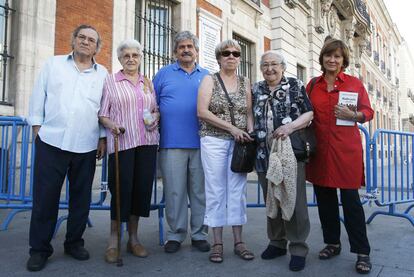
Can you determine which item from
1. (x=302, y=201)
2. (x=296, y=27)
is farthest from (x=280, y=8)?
(x=302, y=201)

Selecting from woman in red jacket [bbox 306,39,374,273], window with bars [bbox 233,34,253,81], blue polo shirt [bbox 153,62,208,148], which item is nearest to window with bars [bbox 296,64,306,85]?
window with bars [bbox 233,34,253,81]

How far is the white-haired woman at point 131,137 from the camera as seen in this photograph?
2.88 m

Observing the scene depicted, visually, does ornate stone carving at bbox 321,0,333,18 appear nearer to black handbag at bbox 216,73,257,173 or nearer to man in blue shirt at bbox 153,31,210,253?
man in blue shirt at bbox 153,31,210,253

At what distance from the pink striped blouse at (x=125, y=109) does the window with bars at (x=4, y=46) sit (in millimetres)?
3254

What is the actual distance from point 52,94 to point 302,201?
216 cm

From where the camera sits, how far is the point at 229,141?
2.96 m

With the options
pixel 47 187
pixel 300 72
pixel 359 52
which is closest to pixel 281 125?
pixel 47 187

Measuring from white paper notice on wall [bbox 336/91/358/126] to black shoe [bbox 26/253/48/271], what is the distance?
256 cm

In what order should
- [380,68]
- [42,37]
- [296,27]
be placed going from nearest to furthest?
[42,37]
[296,27]
[380,68]

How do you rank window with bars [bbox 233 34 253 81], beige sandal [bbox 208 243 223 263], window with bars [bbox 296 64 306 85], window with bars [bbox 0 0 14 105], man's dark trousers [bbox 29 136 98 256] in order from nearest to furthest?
1. man's dark trousers [bbox 29 136 98 256]
2. beige sandal [bbox 208 243 223 263]
3. window with bars [bbox 0 0 14 105]
4. window with bars [bbox 233 34 253 81]
5. window with bars [bbox 296 64 306 85]

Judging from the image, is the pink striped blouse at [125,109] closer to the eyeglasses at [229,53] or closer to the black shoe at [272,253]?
the eyeglasses at [229,53]

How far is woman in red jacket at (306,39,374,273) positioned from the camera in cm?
273

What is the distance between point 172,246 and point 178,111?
47.8 inches

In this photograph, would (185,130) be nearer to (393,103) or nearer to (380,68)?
(380,68)
